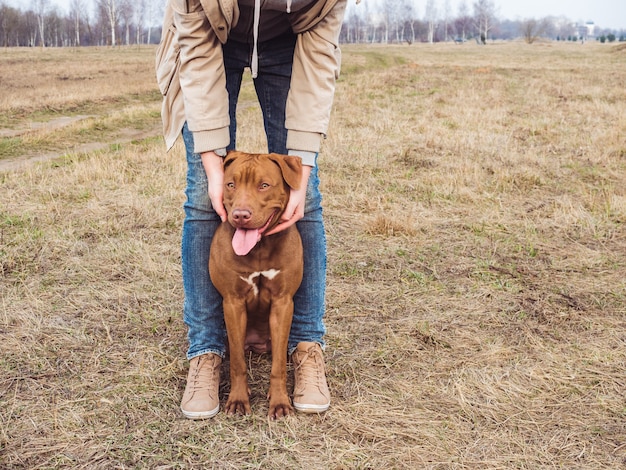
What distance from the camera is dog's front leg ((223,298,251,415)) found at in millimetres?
2750

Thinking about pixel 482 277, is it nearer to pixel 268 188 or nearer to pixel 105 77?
pixel 268 188


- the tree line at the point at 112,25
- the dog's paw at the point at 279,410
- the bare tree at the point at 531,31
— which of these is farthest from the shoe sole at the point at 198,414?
the bare tree at the point at 531,31

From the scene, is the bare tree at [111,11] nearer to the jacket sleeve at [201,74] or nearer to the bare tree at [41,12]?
the bare tree at [41,12]

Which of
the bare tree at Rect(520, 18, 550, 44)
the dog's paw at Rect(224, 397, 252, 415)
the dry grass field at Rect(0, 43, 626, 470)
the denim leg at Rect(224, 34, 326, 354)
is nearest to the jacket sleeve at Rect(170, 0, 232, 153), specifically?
the denim leg at Rect(224, 34, 326, 354)

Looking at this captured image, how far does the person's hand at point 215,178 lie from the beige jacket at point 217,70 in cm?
5

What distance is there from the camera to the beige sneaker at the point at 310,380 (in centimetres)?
279

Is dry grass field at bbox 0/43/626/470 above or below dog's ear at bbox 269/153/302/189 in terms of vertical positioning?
below

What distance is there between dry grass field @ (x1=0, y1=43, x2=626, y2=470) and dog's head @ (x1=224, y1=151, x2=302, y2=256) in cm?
87

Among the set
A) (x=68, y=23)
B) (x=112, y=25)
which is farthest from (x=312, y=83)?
(x=68, y=23)

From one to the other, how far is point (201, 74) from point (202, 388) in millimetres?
1409

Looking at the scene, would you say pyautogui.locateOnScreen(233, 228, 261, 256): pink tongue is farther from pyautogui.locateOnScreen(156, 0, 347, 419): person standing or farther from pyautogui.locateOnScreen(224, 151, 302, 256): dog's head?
pyautogui.locateOnScreen(156, 0, 347, 419): person standing

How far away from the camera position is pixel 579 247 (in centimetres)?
511

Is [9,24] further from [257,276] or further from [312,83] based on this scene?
[257,276]

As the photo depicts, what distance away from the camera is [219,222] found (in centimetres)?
293
